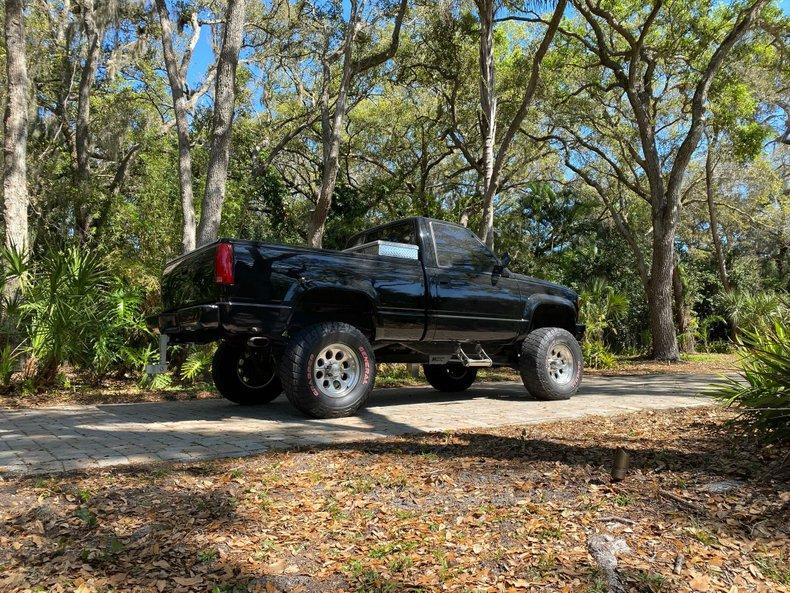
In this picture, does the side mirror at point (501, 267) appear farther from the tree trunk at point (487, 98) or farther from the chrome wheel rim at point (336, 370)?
the tree trunk at point (487, 98)

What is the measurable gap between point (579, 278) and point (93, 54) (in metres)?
19.3

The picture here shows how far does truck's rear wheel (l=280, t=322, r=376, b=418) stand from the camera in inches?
213

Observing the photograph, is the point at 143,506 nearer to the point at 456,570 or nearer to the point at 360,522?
the point at 360,522

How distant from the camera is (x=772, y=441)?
162 inches

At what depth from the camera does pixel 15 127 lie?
916 cm

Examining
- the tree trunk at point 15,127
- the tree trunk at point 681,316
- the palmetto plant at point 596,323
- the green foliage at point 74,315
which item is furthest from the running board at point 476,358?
the tree trunk at point 681,316

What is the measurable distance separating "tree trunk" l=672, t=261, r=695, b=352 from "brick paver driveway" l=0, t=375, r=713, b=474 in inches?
556

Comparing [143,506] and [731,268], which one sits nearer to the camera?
[143,506]

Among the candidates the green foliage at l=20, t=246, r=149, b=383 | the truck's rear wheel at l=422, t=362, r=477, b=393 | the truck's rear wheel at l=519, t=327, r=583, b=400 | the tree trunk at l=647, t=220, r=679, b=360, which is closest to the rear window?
the truck's rear wheel at l=519, t=327, r=583, b=400

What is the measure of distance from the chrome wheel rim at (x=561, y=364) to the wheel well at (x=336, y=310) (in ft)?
8.54

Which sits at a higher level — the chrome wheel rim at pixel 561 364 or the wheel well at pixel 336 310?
the wheel well at pixel 336 310

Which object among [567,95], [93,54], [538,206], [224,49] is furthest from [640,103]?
[93,54]

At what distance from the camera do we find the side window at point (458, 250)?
691 cm

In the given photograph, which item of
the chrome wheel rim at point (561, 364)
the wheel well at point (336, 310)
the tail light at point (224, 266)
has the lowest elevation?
the chrome wheel rim at point (561, 364)
